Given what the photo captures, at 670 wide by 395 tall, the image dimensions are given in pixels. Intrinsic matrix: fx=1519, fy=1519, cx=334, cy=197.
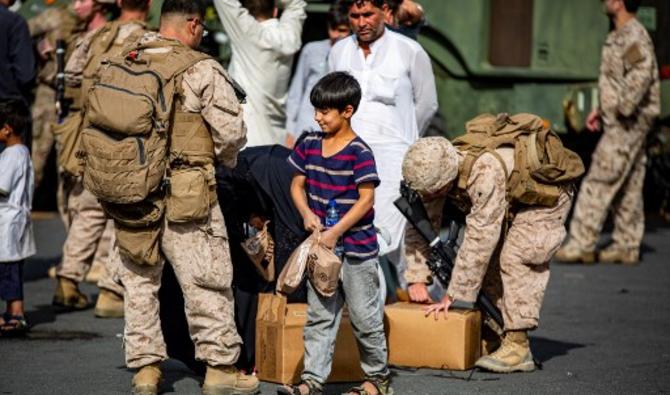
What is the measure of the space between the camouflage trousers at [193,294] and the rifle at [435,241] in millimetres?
1131

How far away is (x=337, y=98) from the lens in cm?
665

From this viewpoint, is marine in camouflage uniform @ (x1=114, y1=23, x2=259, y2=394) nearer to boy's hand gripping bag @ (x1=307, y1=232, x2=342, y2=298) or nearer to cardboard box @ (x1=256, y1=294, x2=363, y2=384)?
cardboard box @ (x1=256, y1=294, x2=363, y2=384)

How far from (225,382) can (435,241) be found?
1.38m

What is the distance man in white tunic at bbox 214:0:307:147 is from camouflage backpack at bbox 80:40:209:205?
2683 millimetres

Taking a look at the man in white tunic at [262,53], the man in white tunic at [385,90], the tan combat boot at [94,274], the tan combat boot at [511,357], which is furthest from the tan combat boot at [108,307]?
the tan combat boot at [511,357]

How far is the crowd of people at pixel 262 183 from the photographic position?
658 cm

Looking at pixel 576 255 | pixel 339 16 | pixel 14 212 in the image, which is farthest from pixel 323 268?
pixel 576 255

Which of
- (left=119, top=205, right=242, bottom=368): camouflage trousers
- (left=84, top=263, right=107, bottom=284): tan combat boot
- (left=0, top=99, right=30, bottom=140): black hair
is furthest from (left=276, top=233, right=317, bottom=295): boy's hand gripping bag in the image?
(left=84, top=263, right=107, bottom=284): tan combat boot

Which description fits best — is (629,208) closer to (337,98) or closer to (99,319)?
(99,319)

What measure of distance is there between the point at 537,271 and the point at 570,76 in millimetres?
6190

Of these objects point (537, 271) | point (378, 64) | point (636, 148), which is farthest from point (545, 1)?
point (537, 271)

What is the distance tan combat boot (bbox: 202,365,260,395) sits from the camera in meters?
6.77

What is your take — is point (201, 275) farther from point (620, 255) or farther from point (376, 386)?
point (620, 255)

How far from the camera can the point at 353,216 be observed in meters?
6.53
